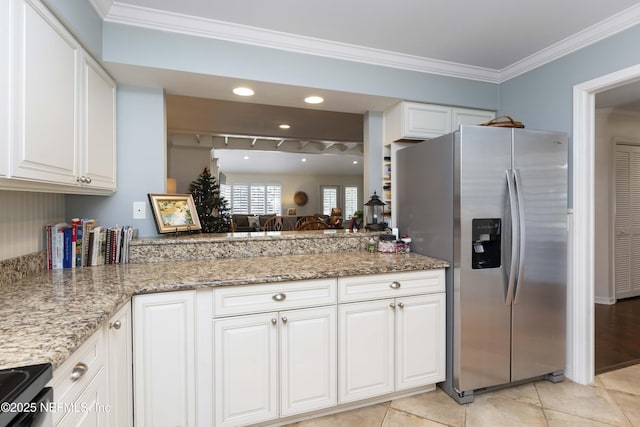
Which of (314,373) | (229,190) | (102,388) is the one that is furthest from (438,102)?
(229,190)

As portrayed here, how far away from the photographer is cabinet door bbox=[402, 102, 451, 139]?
254cm

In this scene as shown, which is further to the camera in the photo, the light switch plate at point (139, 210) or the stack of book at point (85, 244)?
the light switch plate at point (139, 210)

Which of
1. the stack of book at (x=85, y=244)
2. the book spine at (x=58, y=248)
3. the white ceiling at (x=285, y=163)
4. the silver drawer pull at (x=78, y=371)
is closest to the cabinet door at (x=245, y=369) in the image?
the silver drawer pull at (x=78, y=371)

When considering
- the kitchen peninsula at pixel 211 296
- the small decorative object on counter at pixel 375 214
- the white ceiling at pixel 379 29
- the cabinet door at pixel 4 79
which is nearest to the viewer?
the cabinet door at pixel 4 79

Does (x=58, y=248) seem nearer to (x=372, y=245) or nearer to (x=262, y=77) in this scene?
(x=262, y=77)

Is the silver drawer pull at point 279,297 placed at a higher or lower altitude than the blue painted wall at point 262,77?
lower

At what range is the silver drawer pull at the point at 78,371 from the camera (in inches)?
38.1

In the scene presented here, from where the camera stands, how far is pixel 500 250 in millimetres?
2012

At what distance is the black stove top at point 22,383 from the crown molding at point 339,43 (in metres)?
1.80

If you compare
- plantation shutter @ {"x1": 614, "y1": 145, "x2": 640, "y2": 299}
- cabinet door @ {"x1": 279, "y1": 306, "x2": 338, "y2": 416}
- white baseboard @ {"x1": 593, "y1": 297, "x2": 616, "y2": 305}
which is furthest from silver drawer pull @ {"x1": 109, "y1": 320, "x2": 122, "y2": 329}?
plantation shutter @ {"x1": 614, "y1": 145, "x2": 640, "y2": 299}

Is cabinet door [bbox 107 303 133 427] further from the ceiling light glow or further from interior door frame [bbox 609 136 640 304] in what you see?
interior door frame [bbox 609 136 640 304]

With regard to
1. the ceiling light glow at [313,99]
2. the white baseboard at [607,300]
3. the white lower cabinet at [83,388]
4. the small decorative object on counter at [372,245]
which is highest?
the ceiling light glow at [313,99]

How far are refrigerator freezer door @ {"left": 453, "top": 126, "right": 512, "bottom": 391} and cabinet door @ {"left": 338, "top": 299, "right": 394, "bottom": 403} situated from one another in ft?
1.47

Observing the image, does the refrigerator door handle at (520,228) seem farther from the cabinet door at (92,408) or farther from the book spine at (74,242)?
the book spine at (74,242)
